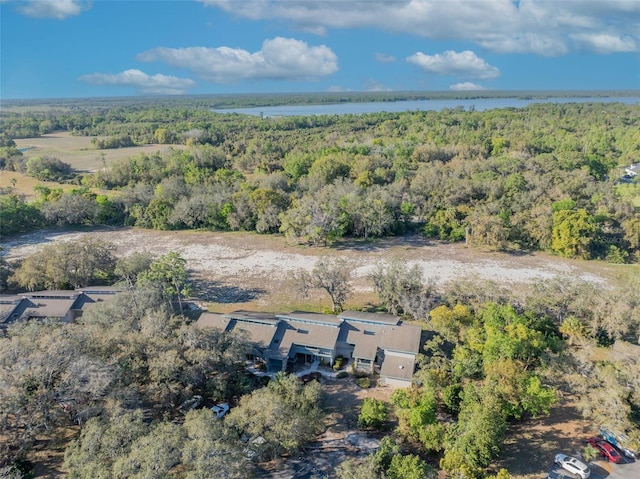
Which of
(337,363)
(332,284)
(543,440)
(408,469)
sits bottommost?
(543,440)

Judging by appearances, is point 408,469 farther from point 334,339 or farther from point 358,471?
point 334,339

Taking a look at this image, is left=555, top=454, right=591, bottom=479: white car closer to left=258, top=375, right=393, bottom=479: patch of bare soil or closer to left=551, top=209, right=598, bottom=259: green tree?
left=258, top=375, right=393, bottom=479: patch of bare soil

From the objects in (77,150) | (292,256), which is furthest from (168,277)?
(77,150)

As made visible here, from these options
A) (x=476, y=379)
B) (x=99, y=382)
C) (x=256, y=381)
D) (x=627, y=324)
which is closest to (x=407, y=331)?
(x=476, y=379)

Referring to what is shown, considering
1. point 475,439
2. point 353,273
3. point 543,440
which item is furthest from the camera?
point 353,273

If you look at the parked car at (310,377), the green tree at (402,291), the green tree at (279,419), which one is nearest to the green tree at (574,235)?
the green tree at (402,291)
